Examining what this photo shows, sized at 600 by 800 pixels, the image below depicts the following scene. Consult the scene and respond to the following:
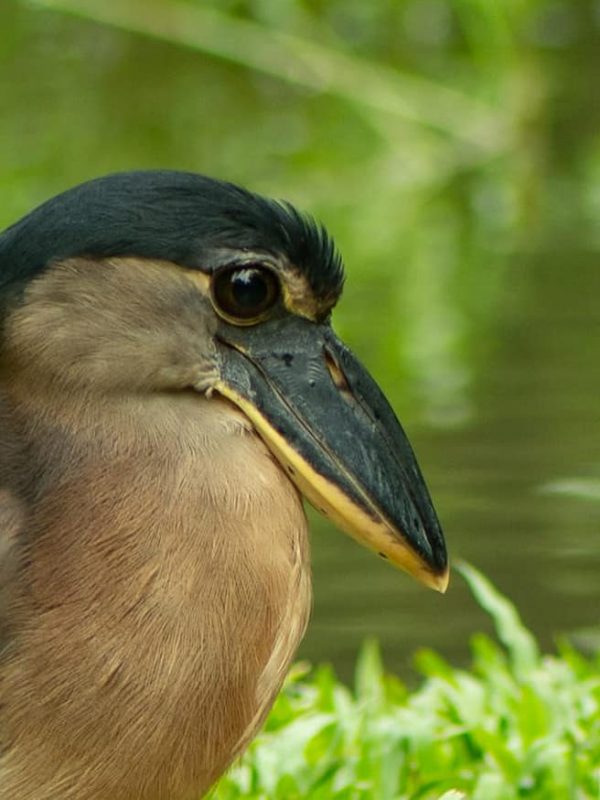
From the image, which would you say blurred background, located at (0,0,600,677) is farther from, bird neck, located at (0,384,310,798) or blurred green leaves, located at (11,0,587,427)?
bird neck, located at (0,384,310,798)

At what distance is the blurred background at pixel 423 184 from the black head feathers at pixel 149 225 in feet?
5.21

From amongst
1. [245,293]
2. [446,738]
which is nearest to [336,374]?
[245,293]

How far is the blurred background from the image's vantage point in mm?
6617

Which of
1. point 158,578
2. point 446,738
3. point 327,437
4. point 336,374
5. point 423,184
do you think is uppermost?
point 423,184

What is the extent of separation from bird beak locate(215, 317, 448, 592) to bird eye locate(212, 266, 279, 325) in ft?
0.08

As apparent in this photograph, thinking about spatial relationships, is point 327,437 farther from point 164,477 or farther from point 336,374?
point 164,477

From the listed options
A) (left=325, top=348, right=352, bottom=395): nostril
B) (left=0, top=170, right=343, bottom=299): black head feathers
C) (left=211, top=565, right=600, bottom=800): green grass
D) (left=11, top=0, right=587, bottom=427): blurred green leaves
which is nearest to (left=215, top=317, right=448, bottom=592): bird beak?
(left=325, top=348, right=352, bottom=395): nostril

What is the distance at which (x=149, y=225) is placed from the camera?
3957mm

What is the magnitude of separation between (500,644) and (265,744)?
1.68 m

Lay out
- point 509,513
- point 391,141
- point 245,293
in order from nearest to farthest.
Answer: point 245,293, point 509,513, point 391,141

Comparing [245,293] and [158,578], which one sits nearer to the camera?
[158,578]

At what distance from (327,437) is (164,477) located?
0.34m

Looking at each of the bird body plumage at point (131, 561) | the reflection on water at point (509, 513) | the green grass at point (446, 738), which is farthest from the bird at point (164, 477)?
the reflection on water at point (509, 513)

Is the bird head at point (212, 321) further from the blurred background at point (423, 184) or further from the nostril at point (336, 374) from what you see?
the blurred background at point (423, 184)
